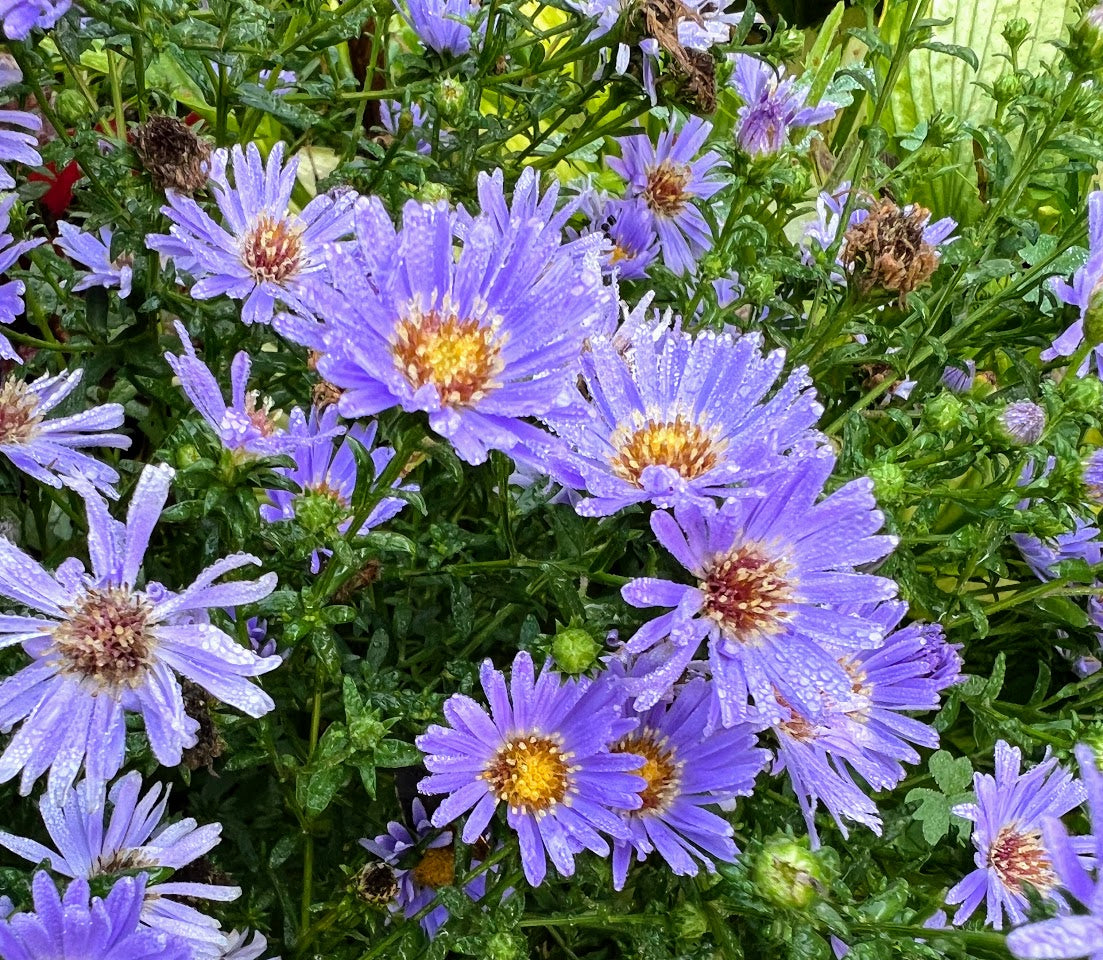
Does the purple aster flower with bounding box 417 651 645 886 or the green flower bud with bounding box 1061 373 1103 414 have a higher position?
the green flower bud with bounding box 1061 373 1103 414

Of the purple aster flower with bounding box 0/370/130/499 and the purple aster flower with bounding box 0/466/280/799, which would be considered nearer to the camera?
the purple aster flower with bounding box 0/466/280/799

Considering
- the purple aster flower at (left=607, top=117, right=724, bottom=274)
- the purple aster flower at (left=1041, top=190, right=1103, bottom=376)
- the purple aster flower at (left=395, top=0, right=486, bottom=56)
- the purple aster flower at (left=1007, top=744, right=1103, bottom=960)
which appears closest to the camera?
the purple aster flower at (left=1007, top=744, right=1103, bottom=960)

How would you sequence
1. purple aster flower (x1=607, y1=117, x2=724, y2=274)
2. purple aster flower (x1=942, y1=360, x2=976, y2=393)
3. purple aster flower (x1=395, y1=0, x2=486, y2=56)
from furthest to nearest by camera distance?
purple aster flower (x1=607, y1=117, x2=724, y2=274) < purple aster flower (x1=942, y1=360, x2=976, y2=393) < purple aster flower (x1=395, y1=0, x2=486, y2=56)

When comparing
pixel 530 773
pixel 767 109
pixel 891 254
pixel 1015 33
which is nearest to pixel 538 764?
pixel 530 773

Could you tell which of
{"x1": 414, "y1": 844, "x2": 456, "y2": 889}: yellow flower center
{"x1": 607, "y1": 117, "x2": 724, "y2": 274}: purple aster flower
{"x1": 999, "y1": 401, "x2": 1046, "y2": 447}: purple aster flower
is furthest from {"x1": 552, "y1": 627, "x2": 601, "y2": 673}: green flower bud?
{"x1": 607, "y1": 117, "x2": 724, "y2": 274}: purple aster flower

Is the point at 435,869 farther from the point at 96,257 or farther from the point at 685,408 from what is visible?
the point at 96,257

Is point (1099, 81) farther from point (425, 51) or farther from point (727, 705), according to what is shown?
point (727, 705)

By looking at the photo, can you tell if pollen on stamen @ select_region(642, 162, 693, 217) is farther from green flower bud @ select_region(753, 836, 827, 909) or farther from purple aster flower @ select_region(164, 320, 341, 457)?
green flower bud @ select_region(753, 836, 827, 909)

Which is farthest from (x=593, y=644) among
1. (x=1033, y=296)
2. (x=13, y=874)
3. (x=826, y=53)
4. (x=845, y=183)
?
(x=826, y=53)
